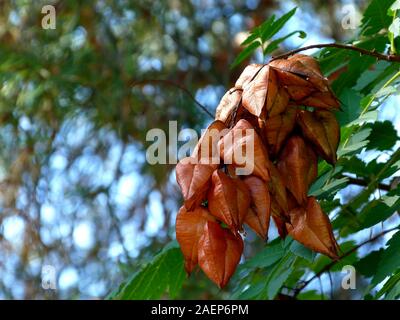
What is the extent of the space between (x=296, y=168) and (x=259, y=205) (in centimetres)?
8

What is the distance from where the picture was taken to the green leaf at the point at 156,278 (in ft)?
5.40

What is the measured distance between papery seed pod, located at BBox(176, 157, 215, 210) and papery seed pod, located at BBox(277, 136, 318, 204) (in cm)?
10

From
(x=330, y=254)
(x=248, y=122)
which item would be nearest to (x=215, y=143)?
(x=248, y=122)

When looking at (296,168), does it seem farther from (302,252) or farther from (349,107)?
(349,107)

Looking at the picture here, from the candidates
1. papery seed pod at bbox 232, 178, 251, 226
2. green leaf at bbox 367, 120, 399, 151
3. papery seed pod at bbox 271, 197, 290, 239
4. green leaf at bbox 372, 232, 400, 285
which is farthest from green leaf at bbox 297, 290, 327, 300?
papery seed pod at bbox 232, 178, 251, 226

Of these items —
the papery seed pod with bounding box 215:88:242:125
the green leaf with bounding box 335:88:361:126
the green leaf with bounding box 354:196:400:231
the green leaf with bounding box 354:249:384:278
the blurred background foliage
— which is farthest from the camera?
the blurred background foliage

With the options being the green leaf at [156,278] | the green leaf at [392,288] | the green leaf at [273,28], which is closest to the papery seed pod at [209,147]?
the green leaf at [392,288]

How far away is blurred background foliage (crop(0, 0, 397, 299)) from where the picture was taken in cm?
318

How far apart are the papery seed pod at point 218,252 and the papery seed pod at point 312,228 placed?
0.08 meters

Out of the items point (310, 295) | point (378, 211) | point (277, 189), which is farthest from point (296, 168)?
point (310, 295)

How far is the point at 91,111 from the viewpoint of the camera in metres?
3.29

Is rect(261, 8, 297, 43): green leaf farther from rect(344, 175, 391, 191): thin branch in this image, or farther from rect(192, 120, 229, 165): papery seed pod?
rect(192, 120, 229, 165): papery seed pod
